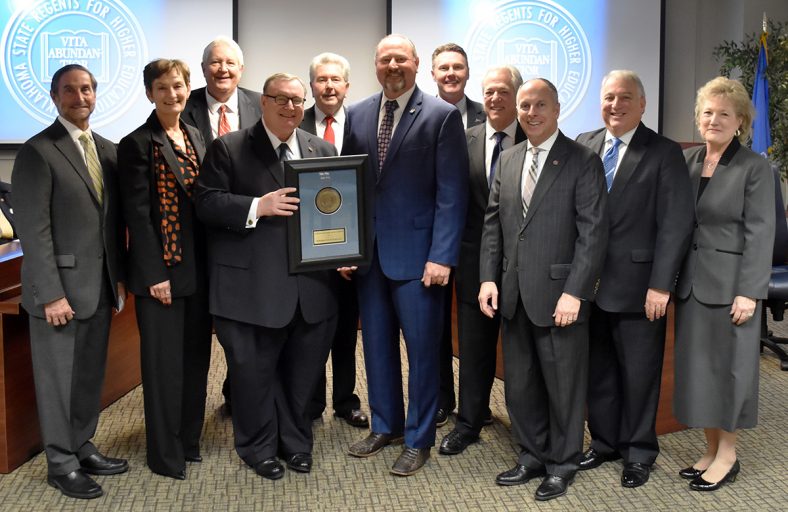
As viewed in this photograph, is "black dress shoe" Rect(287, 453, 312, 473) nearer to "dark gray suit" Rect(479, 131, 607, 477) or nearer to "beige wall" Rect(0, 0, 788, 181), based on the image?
"dark gray suit" Rect(479, 131, 607, 477)

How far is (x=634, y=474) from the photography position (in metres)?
3.25

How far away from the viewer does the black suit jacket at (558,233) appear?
9.80ft

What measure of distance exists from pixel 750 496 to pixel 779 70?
175 inches

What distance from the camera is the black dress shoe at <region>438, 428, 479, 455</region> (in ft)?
11.7

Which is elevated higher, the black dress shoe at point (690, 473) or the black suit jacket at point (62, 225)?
the black suit jacket at point (62, 225)

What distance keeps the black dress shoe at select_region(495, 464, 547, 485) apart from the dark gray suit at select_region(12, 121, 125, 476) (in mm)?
1530

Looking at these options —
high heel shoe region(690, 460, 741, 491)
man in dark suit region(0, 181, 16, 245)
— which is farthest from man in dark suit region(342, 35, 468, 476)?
man in dark suit region(0, 181, 16, 245)

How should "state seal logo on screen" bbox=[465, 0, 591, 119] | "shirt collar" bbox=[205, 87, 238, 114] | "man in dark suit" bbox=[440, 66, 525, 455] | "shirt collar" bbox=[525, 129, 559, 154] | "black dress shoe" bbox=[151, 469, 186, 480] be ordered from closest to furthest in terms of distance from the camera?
"shirt collar" bbox=[525, 129, 559, 154] < "black dress shoe" bbox=[151, 469, 186, 480] < "man in dark suit" bbox=[440, 66, 525, 455] < "shirt collar" bbox=[205, 87, 238, 114] < "state seal logo on screen" bbox=[465, 0, 591, 119]

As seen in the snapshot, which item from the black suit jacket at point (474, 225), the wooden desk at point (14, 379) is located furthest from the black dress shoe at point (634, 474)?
the wooden desk at point (14, 379)

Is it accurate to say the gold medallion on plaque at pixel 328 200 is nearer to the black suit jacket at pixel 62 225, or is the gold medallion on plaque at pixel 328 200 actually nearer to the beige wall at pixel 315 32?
the black suit jacket at pixel 62 225

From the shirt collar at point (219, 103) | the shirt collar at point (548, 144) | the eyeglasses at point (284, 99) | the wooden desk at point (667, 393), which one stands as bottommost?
the wooden desk at point (667, 393)

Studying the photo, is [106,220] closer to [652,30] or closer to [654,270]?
[654,270]

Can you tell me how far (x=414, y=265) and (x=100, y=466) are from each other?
1.40 m

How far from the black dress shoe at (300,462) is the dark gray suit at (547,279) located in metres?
0.79
